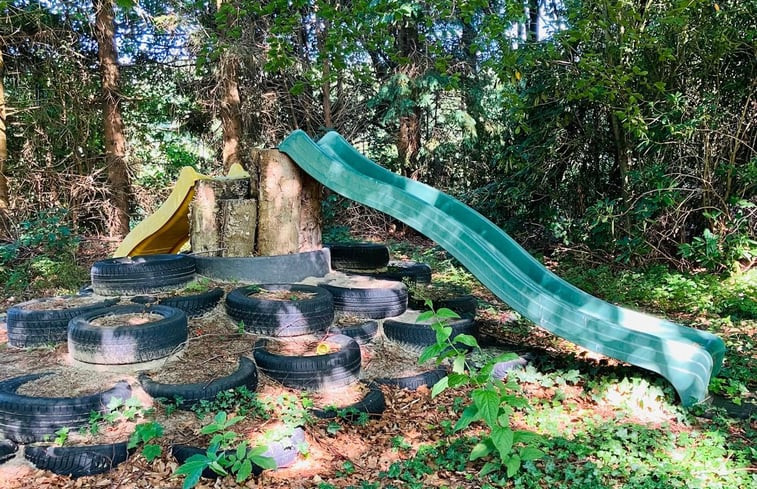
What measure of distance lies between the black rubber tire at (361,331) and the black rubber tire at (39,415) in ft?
6.33

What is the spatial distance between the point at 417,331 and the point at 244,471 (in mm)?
2199

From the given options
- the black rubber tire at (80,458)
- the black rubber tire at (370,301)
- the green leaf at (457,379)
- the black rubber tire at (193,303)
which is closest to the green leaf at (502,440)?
the green leaf at (457,379)

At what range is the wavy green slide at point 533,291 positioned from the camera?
12.1 ft

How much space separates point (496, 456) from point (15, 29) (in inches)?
458

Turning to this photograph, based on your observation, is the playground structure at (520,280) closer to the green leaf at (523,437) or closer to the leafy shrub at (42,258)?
the green leaf at (523,437)

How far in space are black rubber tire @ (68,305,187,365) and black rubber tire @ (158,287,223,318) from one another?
21.9 inches

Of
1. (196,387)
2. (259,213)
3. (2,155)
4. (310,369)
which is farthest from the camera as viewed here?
(2,155)

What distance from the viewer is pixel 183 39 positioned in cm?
1259

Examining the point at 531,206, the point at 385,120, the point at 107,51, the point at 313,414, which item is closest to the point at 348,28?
the point at 385,120

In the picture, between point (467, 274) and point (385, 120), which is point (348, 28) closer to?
point (385, 120)

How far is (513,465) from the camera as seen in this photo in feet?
8.98

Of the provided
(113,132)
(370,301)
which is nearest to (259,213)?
(370,301)

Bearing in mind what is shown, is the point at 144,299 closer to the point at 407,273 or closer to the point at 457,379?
the point at 407,273

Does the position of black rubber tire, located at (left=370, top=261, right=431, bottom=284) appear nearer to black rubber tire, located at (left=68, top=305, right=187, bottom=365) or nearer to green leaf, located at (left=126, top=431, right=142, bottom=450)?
black rubber tire, located at (left=68, top=305, right=187, bottom=365)
